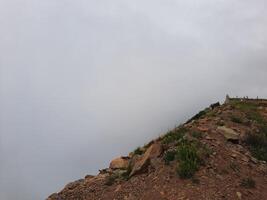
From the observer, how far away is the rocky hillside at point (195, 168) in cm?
1778

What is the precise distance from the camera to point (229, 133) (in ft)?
72.3

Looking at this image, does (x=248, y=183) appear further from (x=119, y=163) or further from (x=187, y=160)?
(x=119, y=163)

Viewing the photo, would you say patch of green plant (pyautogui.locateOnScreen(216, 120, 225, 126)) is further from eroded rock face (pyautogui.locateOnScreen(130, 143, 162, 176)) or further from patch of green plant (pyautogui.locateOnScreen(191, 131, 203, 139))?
eroded rock face (pyautogui.locateOnScreen(130, 143, 162, 176))

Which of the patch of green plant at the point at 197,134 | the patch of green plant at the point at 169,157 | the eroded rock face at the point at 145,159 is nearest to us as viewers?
the patch of green plant at the point at 169,157

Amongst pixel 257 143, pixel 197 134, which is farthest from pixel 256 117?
pixel 197 134

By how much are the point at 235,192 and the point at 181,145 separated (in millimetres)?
3676

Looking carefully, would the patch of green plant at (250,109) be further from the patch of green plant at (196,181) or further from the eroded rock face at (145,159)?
the patch of green plant at (196,181)

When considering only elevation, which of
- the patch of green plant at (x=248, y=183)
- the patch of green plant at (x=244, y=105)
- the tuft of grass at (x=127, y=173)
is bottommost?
the patch of green plant at (x=248, y=183)

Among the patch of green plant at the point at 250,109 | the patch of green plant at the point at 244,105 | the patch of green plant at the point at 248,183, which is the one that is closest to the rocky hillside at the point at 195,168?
the patch of green plant at the point at 248,183

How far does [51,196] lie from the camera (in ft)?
70.3

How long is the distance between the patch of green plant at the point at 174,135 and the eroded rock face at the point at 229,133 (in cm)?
180

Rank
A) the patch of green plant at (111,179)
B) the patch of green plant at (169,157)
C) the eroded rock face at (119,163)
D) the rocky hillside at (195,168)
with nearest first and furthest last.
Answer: the rocky hillside at (195,168)
the patch of green plant at (169,157)
the patch of green plant at (111,179)
the eroded rock face at (119,163)

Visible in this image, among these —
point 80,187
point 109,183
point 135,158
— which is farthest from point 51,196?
point 135,158

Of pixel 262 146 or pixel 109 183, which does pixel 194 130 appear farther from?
pixel 109 183
